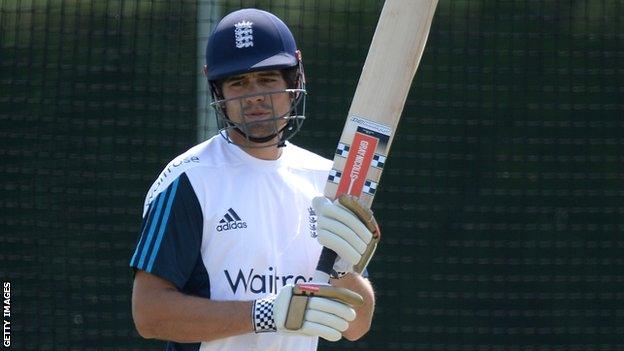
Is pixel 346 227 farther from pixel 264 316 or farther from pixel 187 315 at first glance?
pixel 187 315

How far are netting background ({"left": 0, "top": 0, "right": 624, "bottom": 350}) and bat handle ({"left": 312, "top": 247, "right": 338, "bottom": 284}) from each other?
8.15 feet

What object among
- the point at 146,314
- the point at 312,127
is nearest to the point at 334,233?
the point at 146,314

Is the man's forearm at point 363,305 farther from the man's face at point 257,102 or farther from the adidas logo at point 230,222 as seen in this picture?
the man's face at point 257,102

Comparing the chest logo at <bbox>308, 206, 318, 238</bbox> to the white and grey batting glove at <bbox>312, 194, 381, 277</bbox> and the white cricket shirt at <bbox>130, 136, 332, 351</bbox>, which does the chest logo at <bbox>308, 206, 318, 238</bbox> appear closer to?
the white cricket shirt at <bbox>130, 136, 332, 351</bbox>

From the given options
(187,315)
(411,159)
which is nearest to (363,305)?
(187,315)

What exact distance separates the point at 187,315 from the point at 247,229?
0.24 metres

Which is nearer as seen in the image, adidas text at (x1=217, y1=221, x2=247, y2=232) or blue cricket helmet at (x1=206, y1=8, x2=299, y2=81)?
adidas text at (x1=217, y1=221, x2=247, y2=232)

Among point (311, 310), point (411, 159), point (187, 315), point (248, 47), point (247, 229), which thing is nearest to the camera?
point (311, 310)

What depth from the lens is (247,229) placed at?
8.66ft

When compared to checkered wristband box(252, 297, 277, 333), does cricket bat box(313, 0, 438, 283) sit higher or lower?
higher

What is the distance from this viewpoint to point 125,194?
16.5ft

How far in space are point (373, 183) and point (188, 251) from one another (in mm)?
435

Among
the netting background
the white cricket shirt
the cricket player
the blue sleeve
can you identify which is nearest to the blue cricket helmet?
the cricket player

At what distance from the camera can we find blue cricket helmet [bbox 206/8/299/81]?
8.95ft
